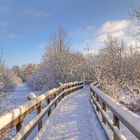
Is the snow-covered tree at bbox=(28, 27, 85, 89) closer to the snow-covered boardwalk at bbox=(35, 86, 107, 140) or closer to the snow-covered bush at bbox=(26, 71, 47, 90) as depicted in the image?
the snow-covered bush at bbox=(26, 71, 47, 90)

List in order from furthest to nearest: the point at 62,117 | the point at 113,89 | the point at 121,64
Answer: the point at 121,64, the point at 113,89, the point at 62,117

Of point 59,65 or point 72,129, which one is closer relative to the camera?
point 72,129

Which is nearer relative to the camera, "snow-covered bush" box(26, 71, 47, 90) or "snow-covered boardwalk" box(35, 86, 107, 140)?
"snow-covered boardwalk" box(35, 86, 107, 140)

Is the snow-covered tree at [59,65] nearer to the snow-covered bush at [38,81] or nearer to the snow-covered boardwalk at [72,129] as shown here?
the snow-covered bush at [38,81]

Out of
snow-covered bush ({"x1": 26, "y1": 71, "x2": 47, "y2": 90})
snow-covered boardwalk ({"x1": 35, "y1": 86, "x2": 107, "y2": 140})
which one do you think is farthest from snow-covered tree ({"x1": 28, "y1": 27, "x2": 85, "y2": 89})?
snow-covered boardwalk ({"x1": 35, "y1": 86, "x2": 107, "y2": 140})

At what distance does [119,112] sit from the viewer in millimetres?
5090

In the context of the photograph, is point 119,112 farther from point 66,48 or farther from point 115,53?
point 66,48

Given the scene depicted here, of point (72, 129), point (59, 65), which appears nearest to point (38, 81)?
point (59, 65)

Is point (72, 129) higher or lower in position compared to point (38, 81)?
lower

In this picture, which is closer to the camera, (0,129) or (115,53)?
(0,129)

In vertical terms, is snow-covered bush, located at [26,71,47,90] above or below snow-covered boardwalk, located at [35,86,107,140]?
above

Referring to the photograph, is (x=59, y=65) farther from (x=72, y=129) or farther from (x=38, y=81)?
(x=72, y=129)

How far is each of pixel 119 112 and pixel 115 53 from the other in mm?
31310

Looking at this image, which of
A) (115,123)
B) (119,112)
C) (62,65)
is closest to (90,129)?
(115,123)
